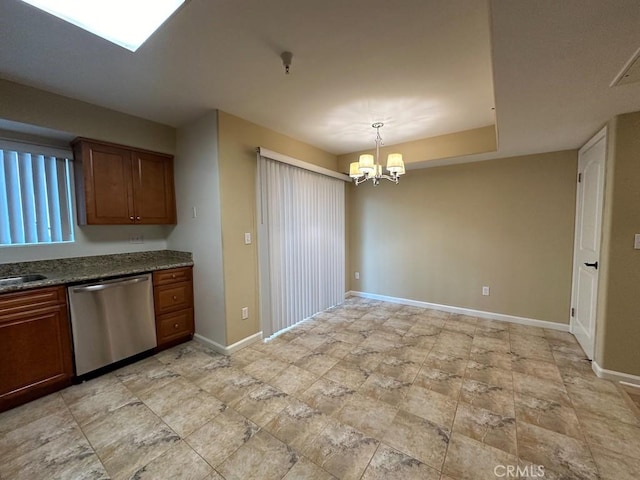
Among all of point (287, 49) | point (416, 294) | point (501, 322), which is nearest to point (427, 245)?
point (416, 294)

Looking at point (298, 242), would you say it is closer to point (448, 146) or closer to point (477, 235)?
point (448, 146)

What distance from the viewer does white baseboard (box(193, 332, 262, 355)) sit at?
276 cm

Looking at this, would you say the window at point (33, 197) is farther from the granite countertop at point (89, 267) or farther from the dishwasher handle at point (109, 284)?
the dishwasher handle at point (109, 284)

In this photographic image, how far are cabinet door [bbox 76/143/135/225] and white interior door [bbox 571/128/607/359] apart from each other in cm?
463

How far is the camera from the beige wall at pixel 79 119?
2076 mm

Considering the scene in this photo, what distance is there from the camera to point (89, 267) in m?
2.78

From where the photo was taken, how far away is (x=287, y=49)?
67.5 inches

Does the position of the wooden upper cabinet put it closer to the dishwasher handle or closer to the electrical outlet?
the electrical outlet

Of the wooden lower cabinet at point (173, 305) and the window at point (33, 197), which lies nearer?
the window at point (33, 197)

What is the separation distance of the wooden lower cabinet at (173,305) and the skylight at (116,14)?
2.06 m

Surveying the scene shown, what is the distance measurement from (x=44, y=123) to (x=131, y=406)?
246 cm

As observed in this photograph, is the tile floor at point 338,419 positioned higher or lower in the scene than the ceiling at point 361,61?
lower

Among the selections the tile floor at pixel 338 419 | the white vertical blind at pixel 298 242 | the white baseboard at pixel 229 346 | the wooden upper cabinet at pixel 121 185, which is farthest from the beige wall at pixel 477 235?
the wooden upper cabinet at pixel 121 185

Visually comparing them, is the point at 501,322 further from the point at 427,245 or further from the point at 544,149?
the point at 544,149
